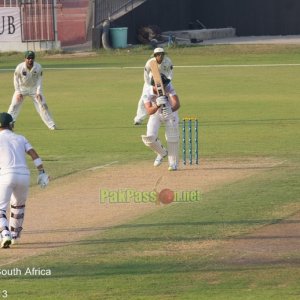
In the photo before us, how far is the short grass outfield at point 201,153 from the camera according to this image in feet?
40.7

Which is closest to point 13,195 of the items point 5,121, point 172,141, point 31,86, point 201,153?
point 5,121

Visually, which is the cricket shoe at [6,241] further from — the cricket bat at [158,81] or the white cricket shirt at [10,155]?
the cricket bat at [158,81]

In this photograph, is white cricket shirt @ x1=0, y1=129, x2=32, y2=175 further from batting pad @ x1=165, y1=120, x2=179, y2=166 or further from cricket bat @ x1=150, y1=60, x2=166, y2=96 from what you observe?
batting pad @ x1=165, y1=120, x2=179, y2=166

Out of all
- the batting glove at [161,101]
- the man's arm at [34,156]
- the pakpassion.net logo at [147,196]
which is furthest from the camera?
the batting glove at [161,101]

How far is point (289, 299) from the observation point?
1157cm

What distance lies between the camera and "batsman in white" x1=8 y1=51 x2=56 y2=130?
26703 mm

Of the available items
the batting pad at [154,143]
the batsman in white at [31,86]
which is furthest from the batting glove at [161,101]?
the batsman in white at [31,86]

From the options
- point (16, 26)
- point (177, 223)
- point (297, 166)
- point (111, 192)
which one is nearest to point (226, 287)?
point (177, 223)

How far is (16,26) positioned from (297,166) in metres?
32.5

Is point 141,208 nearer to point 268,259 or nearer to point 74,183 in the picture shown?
point 74,183

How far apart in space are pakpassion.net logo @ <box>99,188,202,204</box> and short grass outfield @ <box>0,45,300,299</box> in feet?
1.09

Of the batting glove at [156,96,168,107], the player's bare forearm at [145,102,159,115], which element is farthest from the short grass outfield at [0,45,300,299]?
the batting glove at [156,96,168,107]

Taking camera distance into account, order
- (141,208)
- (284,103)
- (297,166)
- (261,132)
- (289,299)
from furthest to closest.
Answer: (284,103), (261,132), (297,166), (141,208), (289,299)

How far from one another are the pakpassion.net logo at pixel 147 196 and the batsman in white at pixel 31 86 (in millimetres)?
8788
